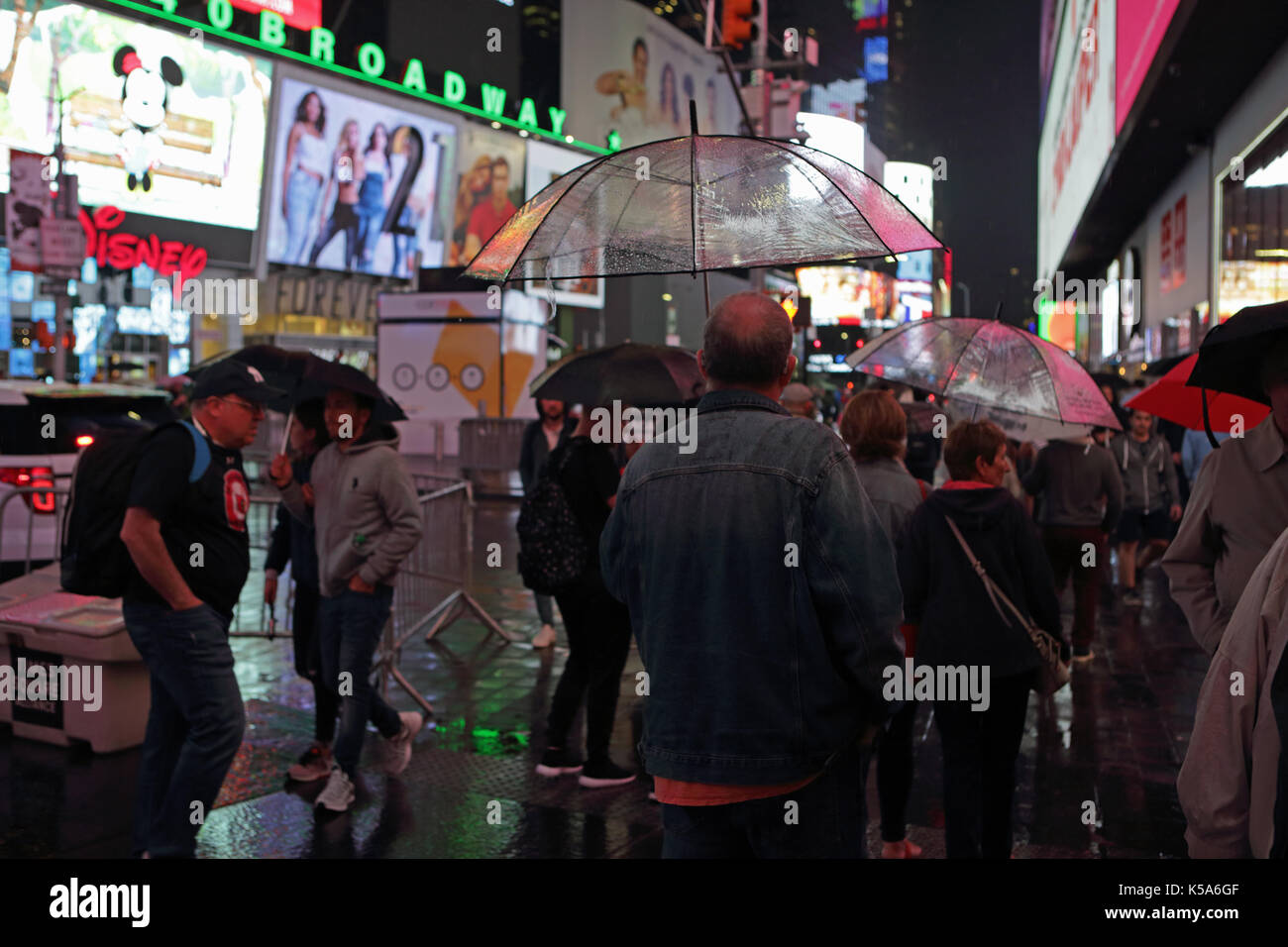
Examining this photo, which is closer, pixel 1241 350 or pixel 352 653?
pixel 1241 350

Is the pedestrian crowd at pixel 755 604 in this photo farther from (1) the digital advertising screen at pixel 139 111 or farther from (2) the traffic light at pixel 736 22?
(1) the digital advertising screen at pixel 139 111

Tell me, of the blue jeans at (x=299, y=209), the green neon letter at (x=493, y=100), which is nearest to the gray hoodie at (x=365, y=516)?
the blue jeans at (x=299, y=209)

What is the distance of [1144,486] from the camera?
1234 cm

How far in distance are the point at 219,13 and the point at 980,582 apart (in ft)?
106

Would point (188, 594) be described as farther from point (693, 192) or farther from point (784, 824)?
point (784, 824)

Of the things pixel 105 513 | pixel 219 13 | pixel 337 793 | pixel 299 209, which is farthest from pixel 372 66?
pixel 105 513

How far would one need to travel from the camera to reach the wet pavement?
5449mm

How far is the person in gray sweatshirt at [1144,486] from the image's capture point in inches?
486

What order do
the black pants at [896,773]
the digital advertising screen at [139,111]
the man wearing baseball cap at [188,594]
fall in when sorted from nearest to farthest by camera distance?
the man wearing baseball cap at [188,594]
the black pants at [896,773]
the digital advertising screen at [139,111]

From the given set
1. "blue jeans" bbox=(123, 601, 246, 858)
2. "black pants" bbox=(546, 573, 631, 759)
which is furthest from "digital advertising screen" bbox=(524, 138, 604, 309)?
"blue jeans" bbox=(123, 601, 246, 858)

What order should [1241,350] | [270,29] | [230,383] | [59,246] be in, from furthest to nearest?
[270,29] → [59,246] → [230,383] → [1241,350]

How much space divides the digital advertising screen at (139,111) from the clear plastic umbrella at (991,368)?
25.4m

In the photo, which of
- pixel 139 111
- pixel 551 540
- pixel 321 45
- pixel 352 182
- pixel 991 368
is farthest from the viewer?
pixel 352 182
